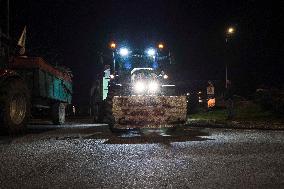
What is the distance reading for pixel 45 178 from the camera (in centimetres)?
659

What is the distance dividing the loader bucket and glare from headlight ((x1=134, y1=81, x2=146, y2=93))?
204 centimetres

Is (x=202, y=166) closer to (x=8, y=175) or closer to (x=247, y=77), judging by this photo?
(x=8, y=175)

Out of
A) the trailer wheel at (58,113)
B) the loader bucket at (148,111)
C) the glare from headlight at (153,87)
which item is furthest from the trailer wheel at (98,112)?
the loader bucket at (148,111)

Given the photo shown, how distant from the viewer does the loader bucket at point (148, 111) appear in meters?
14.3

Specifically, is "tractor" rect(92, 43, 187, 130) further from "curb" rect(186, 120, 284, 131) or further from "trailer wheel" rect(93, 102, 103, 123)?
"curb" rect(186, 120, 284, 131)

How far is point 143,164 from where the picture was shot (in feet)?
25.7

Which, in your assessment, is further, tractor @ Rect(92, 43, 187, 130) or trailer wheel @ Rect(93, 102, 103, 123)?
trailer wheel @ Rect(93, 102, 103, 123)

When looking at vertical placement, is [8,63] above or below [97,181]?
above

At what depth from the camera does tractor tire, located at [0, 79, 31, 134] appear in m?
13.0

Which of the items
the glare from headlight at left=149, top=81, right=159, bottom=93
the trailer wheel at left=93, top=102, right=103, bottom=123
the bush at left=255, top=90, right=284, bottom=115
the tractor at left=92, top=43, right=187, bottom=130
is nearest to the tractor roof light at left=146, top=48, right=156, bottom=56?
the tractor at left=92, top=43, right=187, bottom=130

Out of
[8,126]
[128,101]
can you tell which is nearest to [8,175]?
[8,126]

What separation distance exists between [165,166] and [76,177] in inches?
63.5

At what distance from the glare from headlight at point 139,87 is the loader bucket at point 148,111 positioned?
80.4 inches

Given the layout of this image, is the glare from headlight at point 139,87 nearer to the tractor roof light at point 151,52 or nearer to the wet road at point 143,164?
the tractor roof light at point 151,52
